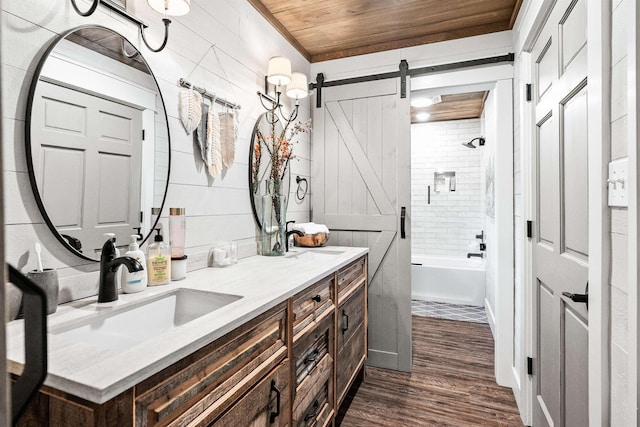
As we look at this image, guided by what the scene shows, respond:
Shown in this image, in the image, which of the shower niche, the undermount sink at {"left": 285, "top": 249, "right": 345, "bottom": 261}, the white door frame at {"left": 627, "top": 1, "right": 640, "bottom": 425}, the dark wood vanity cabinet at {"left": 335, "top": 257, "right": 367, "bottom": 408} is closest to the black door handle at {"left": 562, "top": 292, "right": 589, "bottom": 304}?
the white door frame at {"left": 627, "top": 1, "right": 640, "bottom": 425}

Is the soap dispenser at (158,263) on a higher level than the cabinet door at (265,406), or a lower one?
higher

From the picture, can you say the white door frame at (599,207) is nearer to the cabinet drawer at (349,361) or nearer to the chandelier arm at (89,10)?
the cabinet drawer at (349,361)

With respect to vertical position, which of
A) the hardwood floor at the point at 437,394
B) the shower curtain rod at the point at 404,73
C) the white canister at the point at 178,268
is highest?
the shower curtain rod at the point at 404,73

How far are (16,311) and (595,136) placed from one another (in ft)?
5.75

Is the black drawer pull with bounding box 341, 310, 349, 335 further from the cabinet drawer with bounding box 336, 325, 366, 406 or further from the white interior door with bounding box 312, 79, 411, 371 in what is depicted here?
the white interior door with bounding box 312, 79, 411, 371

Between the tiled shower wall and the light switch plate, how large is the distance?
4245mm

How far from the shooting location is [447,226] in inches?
210

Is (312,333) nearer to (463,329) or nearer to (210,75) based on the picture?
(210,75)

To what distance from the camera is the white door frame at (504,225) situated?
2492 mm

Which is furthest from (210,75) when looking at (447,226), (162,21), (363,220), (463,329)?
(447,226)

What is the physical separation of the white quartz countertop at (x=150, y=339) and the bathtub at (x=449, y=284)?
10.3 ft

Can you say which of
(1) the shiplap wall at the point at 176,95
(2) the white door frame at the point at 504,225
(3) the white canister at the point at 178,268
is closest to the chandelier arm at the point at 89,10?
(1) the shiplap wall at the point at 176,95

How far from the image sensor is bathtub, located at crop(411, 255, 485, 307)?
4.39 m

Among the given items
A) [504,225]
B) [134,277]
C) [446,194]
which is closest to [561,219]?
[504,225]
